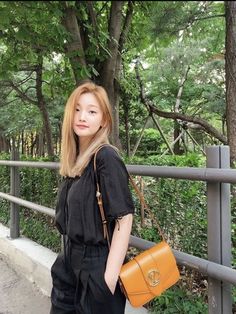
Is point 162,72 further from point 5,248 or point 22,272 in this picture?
point 5,248

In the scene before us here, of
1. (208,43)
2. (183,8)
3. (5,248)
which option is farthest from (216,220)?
(5,248)

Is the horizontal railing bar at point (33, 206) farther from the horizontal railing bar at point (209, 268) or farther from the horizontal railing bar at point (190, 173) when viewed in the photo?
the horizontal railing bar at point (209, 268)

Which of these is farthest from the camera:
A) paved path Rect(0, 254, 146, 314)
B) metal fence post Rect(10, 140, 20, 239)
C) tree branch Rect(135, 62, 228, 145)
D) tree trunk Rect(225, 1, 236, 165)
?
metal fence post Rect(10, 140, 20, 239)

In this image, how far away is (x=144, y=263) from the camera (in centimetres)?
151

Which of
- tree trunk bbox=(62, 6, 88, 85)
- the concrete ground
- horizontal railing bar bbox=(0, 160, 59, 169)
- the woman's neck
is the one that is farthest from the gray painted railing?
the concrete ground

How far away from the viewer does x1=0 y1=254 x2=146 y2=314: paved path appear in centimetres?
296

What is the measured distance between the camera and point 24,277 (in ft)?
11.5

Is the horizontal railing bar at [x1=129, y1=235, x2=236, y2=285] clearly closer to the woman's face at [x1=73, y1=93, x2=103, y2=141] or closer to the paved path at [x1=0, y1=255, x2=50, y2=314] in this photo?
the woman's face at [x1=73, y1=93, x2=103, y2=141]

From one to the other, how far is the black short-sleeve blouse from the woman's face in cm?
10

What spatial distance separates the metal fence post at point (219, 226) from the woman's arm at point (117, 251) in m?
0.39

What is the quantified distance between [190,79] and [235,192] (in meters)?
0.94

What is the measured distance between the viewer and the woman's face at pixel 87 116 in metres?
1.47

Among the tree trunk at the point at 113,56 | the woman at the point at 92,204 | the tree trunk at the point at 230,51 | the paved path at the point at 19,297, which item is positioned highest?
the tree trunk at the point at 113,56

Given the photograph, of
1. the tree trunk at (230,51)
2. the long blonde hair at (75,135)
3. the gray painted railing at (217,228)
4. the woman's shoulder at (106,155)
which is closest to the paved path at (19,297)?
the gray painted railing at (217,228)
